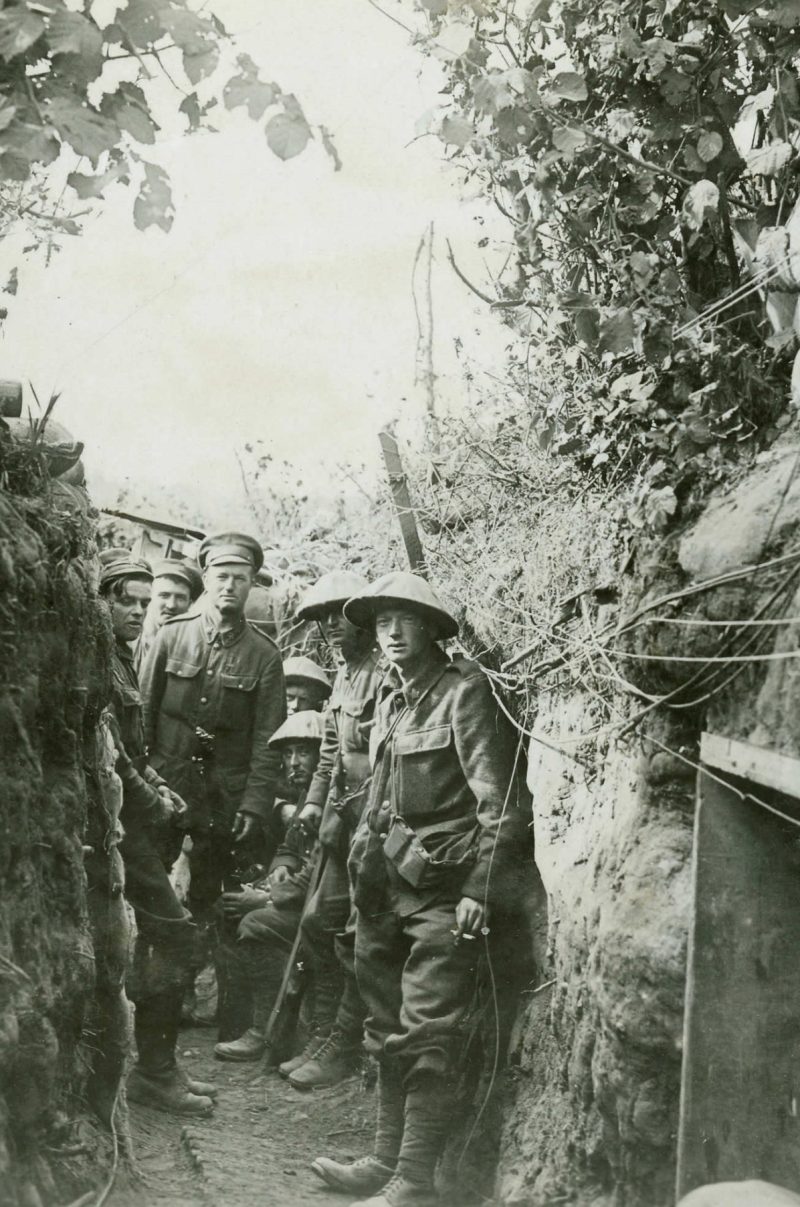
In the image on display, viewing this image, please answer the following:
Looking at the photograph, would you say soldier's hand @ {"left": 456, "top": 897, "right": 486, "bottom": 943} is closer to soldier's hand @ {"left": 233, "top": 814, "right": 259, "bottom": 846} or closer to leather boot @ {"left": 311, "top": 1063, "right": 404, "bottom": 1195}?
leather boot @ {"left": 311, "top": 1063, "right": 404, "bottom": 1195}

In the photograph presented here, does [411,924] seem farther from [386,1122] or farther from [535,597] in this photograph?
[535,597]

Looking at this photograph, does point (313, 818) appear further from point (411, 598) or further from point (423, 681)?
point (411, 598)

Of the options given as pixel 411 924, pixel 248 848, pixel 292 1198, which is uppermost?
pixel 248 848

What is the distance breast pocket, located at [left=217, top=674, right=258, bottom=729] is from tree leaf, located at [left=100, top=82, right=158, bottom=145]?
15.1 feet

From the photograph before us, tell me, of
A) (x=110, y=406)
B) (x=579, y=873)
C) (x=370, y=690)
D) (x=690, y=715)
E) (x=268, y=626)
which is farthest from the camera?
(x=268, y=626)

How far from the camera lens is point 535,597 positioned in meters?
5.84

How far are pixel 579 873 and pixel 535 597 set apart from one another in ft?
5.05

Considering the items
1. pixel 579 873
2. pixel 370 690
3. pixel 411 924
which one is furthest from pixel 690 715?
pixel 370 690

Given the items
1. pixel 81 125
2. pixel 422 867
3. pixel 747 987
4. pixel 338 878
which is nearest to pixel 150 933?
pixel 338 878

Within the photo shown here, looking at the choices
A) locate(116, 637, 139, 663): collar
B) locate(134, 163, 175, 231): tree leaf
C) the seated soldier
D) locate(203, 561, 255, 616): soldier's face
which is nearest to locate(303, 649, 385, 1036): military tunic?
the seated soldier

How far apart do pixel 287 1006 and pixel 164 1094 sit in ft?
3.12

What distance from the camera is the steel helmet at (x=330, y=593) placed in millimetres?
7082

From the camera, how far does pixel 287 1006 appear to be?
6828 mm

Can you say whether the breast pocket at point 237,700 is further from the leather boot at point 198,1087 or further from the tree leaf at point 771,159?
the tree leaf at point 771,159
